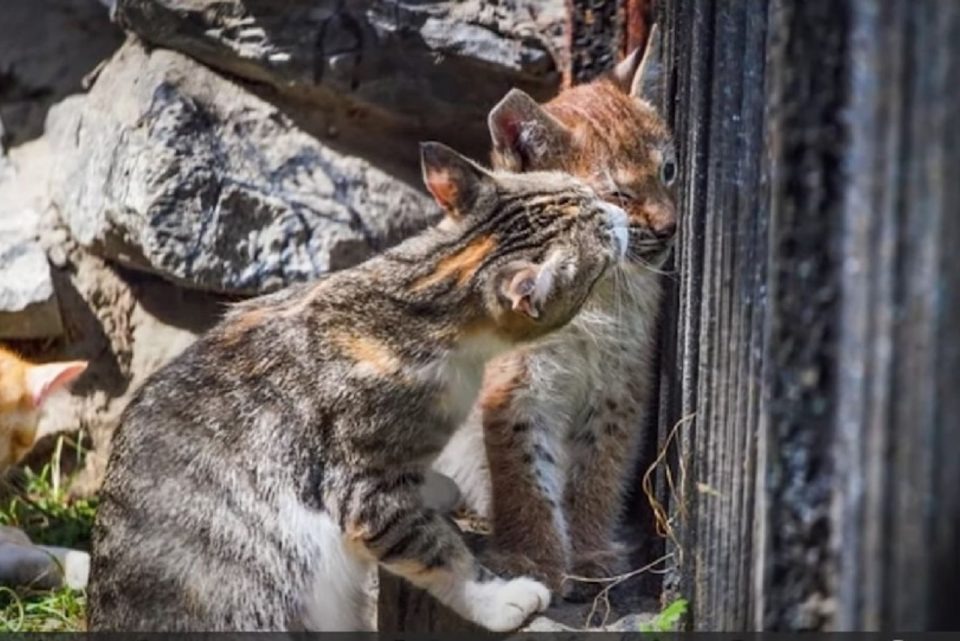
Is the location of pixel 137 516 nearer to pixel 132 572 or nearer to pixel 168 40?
pixel 132 572

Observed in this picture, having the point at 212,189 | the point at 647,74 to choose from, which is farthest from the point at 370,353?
the point at 212,189

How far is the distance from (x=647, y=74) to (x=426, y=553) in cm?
196

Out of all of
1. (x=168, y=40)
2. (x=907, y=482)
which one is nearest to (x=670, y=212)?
(x=168, y=40)

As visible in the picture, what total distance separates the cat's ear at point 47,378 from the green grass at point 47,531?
0.61 meters

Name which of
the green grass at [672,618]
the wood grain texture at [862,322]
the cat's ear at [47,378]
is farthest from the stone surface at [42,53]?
the wood grain texture at [862,322]

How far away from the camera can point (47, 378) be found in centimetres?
561

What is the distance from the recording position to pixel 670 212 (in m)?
5.12

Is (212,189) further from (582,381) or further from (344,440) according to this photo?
(344,440)

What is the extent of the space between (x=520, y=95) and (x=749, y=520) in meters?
2.17

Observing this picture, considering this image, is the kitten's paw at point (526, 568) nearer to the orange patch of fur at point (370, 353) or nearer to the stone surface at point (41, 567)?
the orange patch of fur at point (370, 353)

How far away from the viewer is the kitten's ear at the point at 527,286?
13.8ft

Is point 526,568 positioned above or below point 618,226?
below

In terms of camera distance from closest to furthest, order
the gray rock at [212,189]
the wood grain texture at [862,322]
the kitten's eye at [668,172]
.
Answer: the wood grain texture at [862,322] < the kitten's eye at [668,172] < the gray rock at [212,189]

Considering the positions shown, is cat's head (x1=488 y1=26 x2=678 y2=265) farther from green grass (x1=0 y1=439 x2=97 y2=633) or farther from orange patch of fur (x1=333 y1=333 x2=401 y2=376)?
green grass (x1=0 y1=439 x2=97 y2=633)
